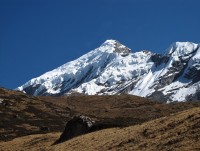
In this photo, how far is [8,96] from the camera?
176 m

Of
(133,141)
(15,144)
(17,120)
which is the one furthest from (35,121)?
(133,141)

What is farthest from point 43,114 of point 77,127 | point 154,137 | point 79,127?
point 154,137

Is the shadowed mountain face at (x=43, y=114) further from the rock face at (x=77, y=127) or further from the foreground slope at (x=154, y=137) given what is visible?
the foreground slope at (x=154, y=137)

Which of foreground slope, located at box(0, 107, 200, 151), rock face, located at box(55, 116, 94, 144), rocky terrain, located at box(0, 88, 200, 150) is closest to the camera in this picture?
foreground slope, located at box(0, 107, 200, 151)

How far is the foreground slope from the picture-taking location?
31.8 m

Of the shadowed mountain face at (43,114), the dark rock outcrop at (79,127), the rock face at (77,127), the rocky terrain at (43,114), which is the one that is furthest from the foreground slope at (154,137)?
the shadowed mountain face at (43,114)

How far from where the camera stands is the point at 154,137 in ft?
119

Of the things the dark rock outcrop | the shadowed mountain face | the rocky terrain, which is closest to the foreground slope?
the dark rock outcrop

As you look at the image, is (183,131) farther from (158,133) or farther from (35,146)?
(35,146)

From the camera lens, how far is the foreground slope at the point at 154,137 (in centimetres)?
3185

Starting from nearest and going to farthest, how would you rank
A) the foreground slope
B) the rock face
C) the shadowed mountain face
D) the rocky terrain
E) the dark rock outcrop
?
1. the foreground slope
2. the dark rock outcrop
3. the rock face
4. the rocky terrain
5. the shadowed mountain face

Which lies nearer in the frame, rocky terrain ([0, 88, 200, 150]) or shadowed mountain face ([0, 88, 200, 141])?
rocky terrain ([0, 88, 200, 150])

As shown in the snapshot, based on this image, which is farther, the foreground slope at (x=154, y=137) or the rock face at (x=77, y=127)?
the rock face at (x=77, y=127)

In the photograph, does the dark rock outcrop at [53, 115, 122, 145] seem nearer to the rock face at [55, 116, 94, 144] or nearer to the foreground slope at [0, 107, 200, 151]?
the rock face at [55, 116, 94, 144]
